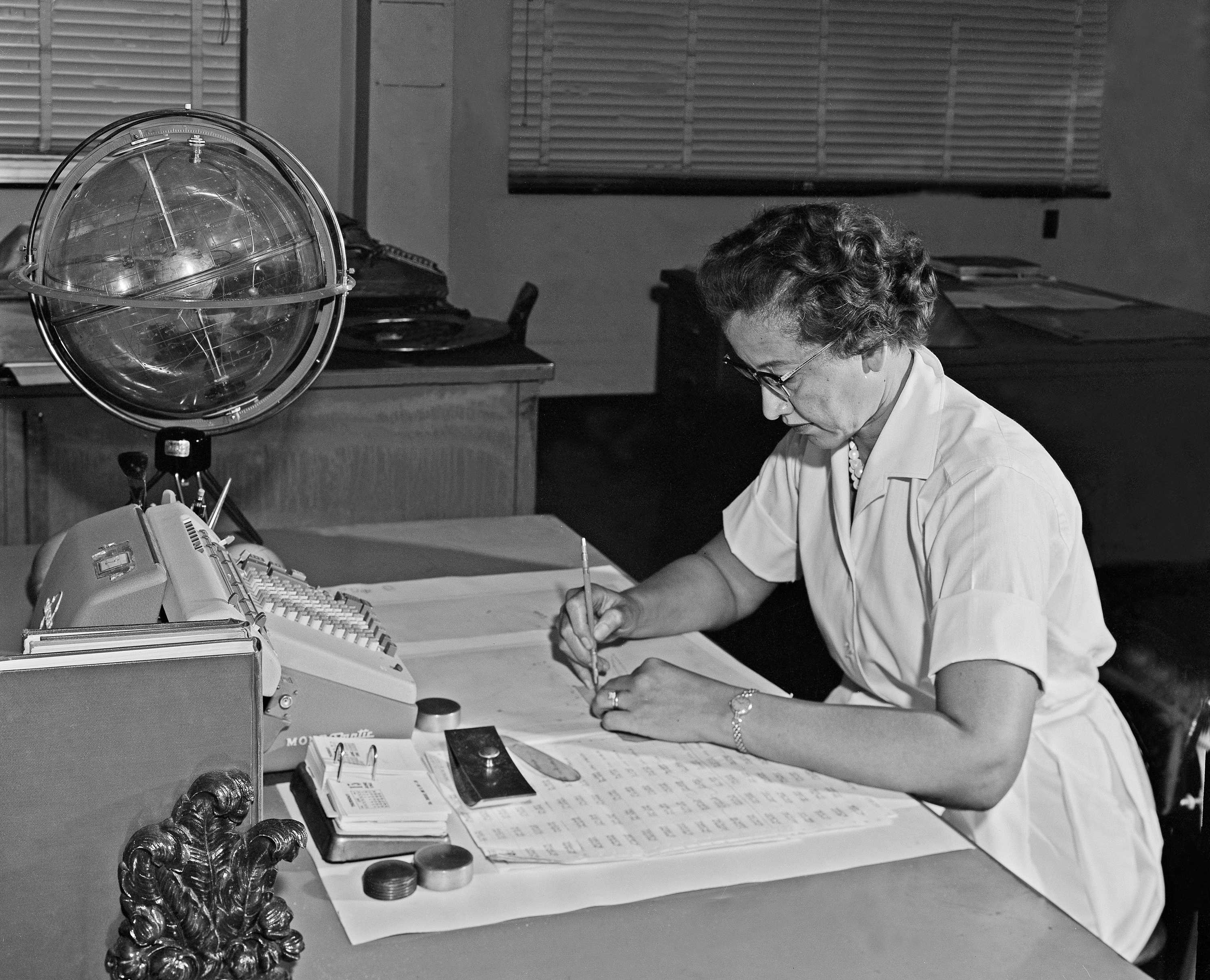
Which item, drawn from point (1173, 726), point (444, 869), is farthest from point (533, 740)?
point (1173, 726)

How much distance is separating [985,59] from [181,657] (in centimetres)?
691

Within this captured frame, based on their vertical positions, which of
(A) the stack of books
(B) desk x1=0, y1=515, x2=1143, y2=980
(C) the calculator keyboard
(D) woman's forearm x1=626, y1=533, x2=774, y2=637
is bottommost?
(B) desk x1=0, y1=515, x2=1143, y2=980

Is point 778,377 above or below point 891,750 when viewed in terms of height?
above

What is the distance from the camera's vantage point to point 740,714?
1435 mm

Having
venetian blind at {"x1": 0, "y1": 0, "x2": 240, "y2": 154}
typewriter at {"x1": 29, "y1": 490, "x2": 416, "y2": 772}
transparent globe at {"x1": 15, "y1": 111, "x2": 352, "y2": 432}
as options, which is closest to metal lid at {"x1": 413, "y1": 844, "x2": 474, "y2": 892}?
typewriter at {"x1": 29, "y1": 490, "x2": 416, "y2": 772}

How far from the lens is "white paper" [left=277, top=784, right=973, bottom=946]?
1.11 meters

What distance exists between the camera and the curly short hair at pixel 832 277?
4.95ft

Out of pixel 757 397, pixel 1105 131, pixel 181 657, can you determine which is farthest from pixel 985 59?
pixel 181 657

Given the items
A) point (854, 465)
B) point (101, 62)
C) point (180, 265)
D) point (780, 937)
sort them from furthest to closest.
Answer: point (101, 62), point (854, 465), point (180, 265), point (780, 937)

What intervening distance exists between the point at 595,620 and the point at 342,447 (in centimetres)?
145

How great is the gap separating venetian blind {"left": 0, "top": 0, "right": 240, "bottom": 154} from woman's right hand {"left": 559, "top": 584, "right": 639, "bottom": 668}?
15.0 feet

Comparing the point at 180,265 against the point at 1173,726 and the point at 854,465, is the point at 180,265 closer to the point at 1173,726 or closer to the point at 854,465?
the point at 854,465

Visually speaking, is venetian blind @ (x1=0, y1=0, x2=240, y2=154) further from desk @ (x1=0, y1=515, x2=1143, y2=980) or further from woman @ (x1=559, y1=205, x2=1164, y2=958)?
desk @ (x1=0, y1=515, x2=1143, y2=980)

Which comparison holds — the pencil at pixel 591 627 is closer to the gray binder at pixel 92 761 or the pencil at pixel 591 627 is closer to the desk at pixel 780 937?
the desk at pixel 780 937
